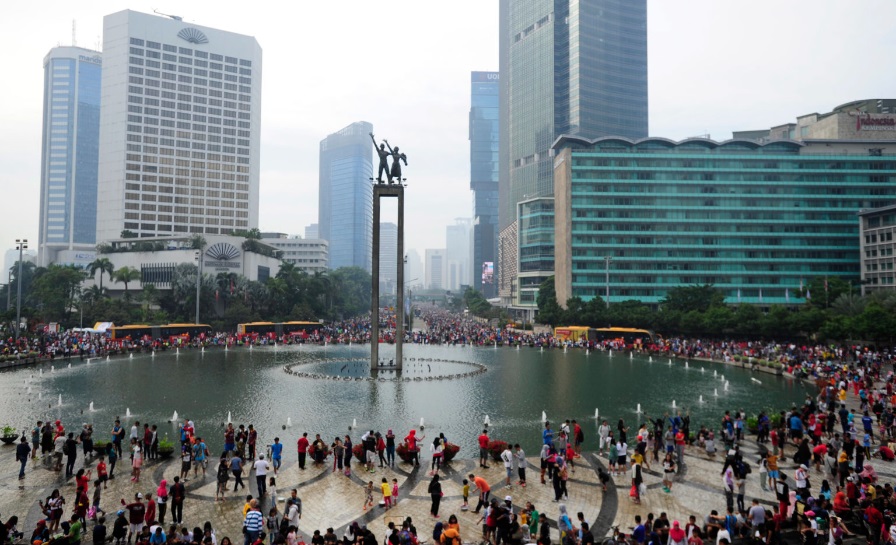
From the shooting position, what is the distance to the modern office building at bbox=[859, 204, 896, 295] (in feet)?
288

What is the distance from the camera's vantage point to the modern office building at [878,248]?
288 ft

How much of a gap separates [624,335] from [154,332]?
61474mm

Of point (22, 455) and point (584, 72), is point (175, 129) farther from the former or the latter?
point (22, 455)

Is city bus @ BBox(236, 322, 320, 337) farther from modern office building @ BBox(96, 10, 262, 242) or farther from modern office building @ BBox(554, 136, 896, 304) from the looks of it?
modern office building @ BBox(96, 10, 262, 242)

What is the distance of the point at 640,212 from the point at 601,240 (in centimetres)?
971

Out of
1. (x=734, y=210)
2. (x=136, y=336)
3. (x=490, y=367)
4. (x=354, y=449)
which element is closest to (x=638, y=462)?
(x=354, y=449)

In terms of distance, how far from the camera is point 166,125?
147875 mm

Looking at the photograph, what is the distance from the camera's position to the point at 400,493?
18375mm

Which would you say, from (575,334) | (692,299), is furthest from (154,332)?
(692,299)

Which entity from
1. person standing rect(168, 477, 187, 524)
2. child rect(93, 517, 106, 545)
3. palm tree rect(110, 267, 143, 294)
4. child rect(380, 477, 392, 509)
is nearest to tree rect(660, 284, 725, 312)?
child rect(380, 477, 392, 509)

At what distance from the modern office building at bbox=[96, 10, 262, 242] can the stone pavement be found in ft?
459

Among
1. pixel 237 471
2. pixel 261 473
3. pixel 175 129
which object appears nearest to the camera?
pixel 261 473

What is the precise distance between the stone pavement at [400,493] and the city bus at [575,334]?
168ft

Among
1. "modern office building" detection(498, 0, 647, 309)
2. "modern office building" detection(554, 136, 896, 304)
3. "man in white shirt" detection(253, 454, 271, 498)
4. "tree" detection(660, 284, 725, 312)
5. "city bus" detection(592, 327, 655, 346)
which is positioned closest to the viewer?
"man in white shirt" detection(253, 454, 271, 498)
